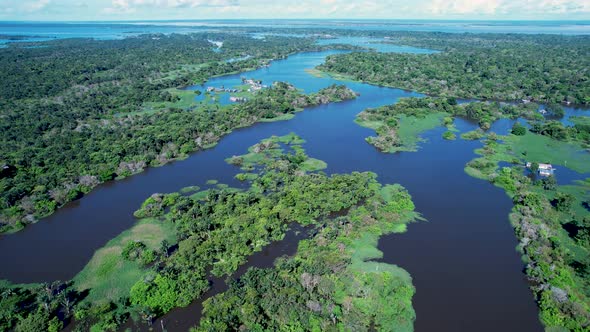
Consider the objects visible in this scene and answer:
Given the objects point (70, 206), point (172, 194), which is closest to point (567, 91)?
point (172, 194)

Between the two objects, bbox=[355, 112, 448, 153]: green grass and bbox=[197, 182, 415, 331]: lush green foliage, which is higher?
bbox=[355, 112, 448, 153]: green grass

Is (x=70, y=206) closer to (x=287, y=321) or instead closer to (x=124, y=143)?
(x=124, y=143)

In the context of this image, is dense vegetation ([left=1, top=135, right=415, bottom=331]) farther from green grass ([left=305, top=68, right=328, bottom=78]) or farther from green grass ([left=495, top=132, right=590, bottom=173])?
green grass ([left=305, top=68, right=328, bottom=78])

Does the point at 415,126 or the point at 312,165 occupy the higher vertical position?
the point at 415,126

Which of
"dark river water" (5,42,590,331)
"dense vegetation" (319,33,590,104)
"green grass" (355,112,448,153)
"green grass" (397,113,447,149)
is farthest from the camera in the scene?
"dense vegetation" (319,33,590,104)

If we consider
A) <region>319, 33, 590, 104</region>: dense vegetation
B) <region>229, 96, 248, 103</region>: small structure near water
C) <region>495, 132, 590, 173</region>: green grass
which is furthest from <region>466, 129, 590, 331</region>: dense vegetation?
<region>229, 96, 248, 103</region>: small structure near water

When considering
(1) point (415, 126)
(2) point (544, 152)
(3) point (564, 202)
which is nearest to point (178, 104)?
(1) point (415, 126)

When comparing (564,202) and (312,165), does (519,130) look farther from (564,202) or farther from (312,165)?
(312,165)
